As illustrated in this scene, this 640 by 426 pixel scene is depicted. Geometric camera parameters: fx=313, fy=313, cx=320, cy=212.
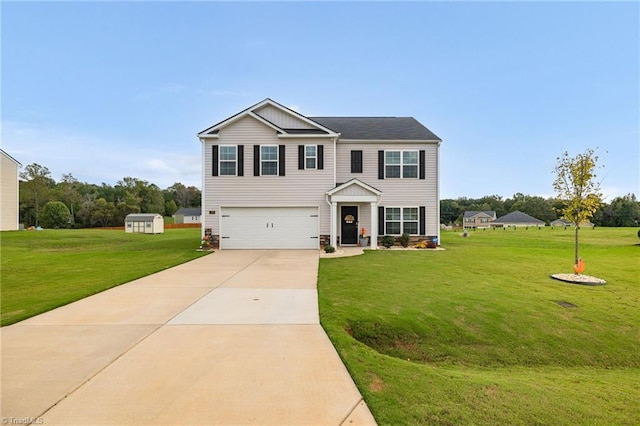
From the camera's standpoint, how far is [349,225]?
18047mm

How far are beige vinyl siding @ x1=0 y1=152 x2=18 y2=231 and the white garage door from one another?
2732cm

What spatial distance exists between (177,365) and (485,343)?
5.10 meters

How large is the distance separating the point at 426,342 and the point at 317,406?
10.4 feet

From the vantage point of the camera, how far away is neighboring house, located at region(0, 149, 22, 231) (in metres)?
29.5

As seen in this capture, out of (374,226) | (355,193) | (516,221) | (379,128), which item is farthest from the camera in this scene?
(516,221)

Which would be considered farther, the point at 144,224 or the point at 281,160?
the point at 144,224

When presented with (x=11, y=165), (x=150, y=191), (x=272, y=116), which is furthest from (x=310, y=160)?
(x=150, y=191)

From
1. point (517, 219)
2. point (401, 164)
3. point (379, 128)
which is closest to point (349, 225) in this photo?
point (401, 164)

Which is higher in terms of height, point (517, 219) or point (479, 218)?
point (479, 218)

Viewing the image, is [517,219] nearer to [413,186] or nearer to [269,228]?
[413,186]

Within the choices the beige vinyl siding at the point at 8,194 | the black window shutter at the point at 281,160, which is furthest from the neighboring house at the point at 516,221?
the beige vinyl siding at the point at 8,194

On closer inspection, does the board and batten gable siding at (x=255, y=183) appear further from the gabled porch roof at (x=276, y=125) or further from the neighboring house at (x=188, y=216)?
the neighboring house at (x=188, y=216)

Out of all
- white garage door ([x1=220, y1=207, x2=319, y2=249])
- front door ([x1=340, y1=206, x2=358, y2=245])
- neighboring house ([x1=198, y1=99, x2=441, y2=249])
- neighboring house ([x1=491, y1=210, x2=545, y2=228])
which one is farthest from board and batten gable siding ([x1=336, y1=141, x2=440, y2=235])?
neighboring house ([x1=491, y1=210, x2=545, y2=228])

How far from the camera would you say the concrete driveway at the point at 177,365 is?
3004 mm
